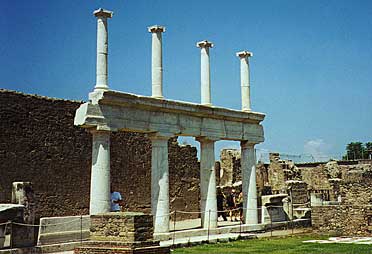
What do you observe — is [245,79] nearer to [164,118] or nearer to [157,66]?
[157,66]

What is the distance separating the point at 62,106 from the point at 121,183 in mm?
4171

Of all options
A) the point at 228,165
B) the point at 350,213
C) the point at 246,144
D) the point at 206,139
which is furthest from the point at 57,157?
the point at 228,165

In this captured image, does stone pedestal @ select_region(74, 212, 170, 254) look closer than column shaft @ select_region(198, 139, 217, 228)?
Yes

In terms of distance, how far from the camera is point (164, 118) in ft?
56.0

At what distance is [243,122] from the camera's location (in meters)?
20.1

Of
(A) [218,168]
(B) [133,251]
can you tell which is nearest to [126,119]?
(B) [133,251]

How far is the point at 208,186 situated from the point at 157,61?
4.67 m

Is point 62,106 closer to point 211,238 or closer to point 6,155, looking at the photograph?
point 6,155

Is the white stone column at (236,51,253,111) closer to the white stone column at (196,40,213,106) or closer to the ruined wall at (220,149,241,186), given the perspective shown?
the white stone column at (196,40,213,106)

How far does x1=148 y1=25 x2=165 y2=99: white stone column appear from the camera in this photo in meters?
17.0

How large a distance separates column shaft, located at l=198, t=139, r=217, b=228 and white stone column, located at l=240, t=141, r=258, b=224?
5.95 feet

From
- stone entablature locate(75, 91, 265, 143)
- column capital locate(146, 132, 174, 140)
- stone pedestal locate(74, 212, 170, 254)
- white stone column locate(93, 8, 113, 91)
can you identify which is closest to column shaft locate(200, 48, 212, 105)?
stone entablature locate(75, 91, 265, 143)

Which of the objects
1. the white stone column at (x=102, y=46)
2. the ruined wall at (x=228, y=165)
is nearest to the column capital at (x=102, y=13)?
the white stone column at (x=102, y=46)

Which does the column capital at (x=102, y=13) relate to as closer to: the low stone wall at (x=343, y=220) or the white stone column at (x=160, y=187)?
the white stone column at (x=160, y=187)
